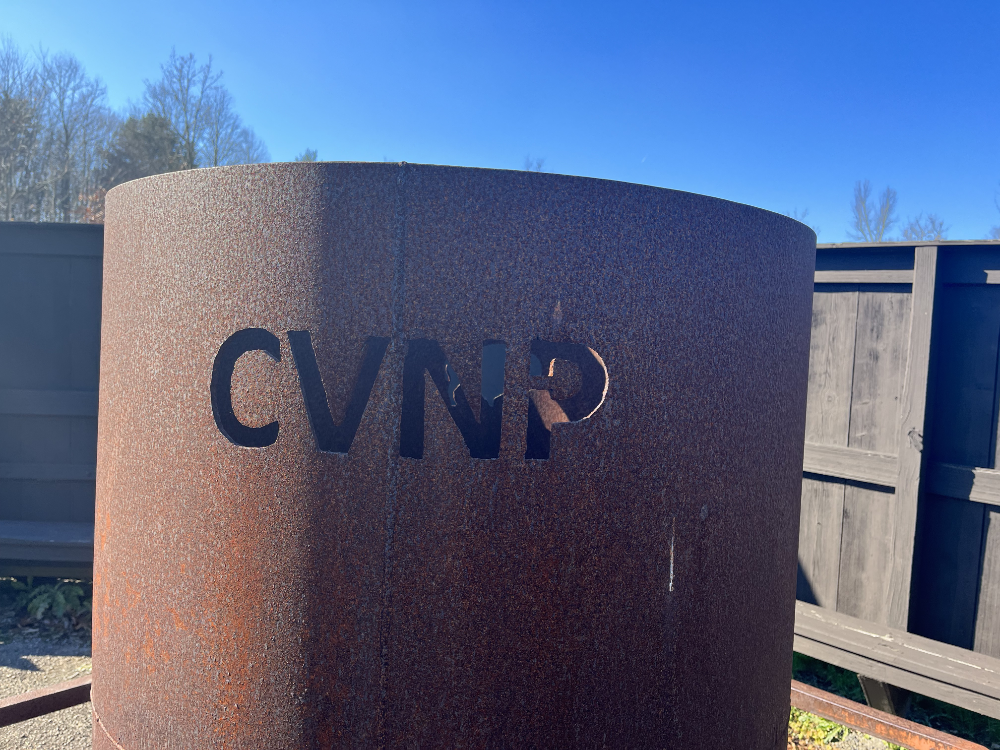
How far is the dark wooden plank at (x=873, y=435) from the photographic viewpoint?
4.12 metres

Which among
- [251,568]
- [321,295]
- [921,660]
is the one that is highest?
[321,295]

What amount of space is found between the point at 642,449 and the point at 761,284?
1.82 feet

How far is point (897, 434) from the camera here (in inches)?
160

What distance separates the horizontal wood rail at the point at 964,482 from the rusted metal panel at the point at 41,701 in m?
4.00

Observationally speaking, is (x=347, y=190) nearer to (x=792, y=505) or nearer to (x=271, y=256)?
(x=271, y=256)

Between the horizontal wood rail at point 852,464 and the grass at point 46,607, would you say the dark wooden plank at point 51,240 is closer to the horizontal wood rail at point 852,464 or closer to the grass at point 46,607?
the grass at point 46,607

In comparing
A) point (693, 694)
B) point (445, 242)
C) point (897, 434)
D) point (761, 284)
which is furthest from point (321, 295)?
point (897, 434)

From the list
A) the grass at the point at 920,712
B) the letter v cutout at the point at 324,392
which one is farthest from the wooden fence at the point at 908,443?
the letter v cutout at the point at 324,392

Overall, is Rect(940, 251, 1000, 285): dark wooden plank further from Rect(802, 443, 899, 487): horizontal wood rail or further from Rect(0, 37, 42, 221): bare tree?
Rect(0, 37, 42, 221): bare tree

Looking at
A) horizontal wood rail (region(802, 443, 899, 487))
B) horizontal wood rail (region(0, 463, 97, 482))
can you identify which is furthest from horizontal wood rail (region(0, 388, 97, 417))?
horizontal wood rail (region(802, 443, 899, 487))

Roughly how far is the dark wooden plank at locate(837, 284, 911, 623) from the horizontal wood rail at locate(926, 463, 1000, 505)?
0.24 m

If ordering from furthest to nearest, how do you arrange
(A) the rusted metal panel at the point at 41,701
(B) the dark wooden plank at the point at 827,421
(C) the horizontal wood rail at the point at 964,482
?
(B) the dark wooden plank at the point at 827,421 < (C) the horizontal wood rail at the point at 964,482 < (A) the rusted metal panel at the point at 41,701

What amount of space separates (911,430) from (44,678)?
4811 mm

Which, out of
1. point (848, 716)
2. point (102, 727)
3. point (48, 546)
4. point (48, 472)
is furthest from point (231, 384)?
point (48, 472)
